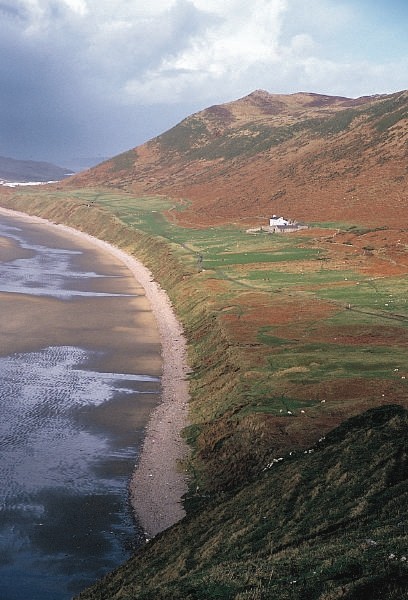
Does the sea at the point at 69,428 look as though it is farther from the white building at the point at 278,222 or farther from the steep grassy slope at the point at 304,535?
the white building at the point at 278,222

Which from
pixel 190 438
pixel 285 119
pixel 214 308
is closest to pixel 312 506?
pixel 190 438

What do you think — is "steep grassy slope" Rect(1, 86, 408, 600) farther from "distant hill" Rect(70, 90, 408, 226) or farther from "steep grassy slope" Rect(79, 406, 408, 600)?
"distant hill" Rect(70, 90, 408, 226)

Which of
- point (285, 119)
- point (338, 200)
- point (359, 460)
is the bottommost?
point (359, 460)

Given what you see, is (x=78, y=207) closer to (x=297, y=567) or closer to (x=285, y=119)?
(x=285, y=119)

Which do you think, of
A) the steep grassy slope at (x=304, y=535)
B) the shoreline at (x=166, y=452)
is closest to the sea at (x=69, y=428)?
the shoreline at (x=166, y=452)

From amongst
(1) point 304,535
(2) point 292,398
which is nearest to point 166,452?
(2) point 292,398

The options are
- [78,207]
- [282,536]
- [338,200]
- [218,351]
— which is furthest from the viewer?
[78,207]
